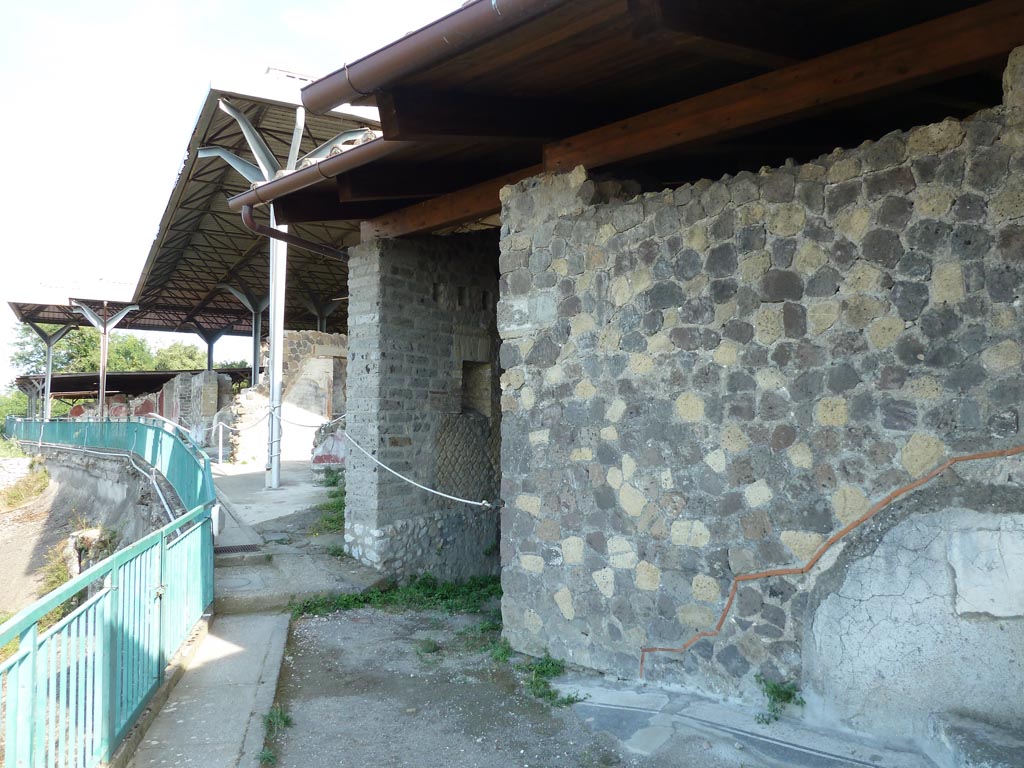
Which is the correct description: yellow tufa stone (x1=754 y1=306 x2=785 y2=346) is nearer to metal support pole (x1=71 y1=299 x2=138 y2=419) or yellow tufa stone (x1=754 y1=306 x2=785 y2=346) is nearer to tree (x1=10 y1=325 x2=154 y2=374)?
metal support pole (x1=71 y1=299 x2=138 y2=419)

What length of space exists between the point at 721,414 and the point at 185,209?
47.6 ft

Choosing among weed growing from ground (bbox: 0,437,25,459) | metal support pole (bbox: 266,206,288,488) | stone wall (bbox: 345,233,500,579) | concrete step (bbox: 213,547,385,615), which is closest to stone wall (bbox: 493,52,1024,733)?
concrete step (bbox: 213,547,385,615)

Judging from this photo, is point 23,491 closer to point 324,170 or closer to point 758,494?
point 324,170

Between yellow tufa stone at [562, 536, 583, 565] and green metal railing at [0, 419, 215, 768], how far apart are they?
7.49ft

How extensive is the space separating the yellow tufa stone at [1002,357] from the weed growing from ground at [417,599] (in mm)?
Result: 4163

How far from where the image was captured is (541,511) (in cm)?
436

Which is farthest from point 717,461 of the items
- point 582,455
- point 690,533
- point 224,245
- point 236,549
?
point 224,245

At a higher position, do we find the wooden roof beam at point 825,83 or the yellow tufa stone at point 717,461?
the wooden roof beam at point 825,83

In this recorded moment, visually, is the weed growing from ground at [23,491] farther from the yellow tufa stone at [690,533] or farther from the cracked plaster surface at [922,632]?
the cracked plaster surface at [922,632]

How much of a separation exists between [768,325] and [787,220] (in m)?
0.50

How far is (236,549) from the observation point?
659 centimetres

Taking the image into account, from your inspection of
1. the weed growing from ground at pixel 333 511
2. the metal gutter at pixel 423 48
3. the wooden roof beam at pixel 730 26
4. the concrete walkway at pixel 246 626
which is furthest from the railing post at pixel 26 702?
the weed growing from ground at pixel 333 511

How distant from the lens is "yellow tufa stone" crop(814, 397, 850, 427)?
3.15 metres

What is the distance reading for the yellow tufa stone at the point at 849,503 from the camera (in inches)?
121
